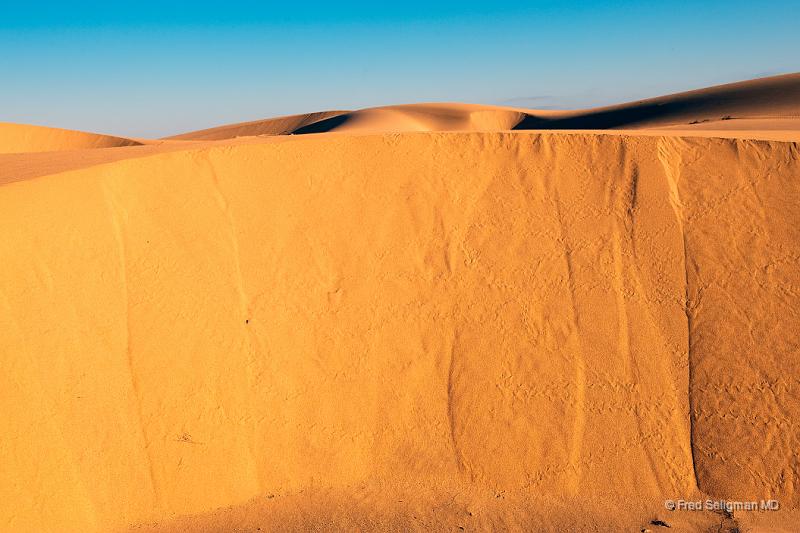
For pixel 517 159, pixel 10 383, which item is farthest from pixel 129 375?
pixel 517 159

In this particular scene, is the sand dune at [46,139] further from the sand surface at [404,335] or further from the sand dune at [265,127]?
the sand surface at [404,335]

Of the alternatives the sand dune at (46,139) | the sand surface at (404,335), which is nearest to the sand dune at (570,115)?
the sand dune at (46,139)

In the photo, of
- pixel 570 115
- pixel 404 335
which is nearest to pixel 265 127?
pixel 570 115

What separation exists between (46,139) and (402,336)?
30699mm

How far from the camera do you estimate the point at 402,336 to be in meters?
9.23

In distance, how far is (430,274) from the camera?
31.8ft

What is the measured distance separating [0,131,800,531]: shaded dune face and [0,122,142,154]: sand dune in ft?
81.6

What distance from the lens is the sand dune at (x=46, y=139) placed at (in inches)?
1261

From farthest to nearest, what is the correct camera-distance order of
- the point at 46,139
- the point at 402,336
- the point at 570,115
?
the point at 570,115
the point at 46,139
the point at 402,336

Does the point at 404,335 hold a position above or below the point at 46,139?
below

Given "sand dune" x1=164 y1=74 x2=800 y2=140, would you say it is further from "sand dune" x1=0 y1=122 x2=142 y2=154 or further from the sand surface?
the sand surface

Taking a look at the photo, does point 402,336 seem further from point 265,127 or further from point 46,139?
point 265,127

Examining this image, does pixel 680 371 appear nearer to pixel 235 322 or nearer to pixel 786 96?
pixel 235 322

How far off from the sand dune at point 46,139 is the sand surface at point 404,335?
24.3m
